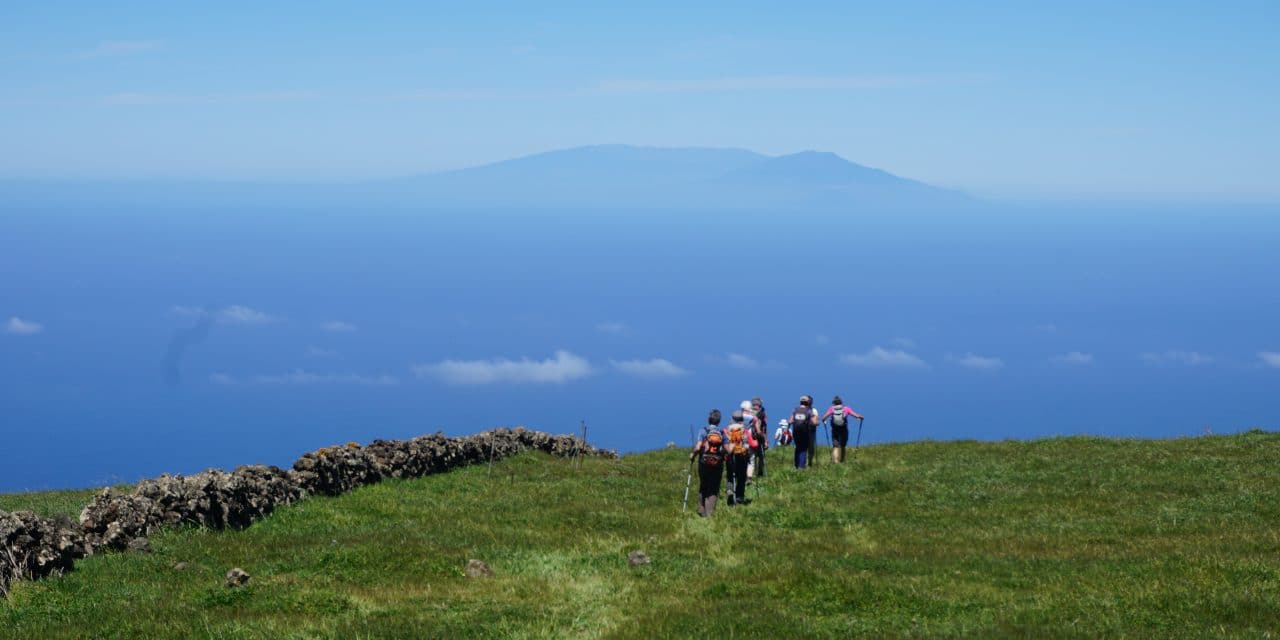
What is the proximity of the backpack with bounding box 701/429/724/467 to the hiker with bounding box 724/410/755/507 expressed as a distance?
297 millimetres

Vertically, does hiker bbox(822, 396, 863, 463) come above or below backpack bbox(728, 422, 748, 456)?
below

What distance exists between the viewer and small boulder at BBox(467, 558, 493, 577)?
22172 mm

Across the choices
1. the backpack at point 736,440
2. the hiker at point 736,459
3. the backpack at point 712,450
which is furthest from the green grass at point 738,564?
the backpack at point 736,440

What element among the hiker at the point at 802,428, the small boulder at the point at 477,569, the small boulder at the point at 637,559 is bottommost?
the small boulder at the point at 477,569

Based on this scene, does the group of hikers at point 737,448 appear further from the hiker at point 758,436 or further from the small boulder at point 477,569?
the small boulder at point 477,569

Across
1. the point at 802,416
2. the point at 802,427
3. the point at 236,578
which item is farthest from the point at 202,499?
the point at 802,427

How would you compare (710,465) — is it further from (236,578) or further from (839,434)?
(236,578)

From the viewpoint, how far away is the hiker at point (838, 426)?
41.6 meters

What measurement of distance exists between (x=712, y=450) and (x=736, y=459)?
1.31 meters

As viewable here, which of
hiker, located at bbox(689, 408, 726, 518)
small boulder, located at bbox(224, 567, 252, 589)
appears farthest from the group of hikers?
small boulder, located at bbox(224, 567, 252, 589)

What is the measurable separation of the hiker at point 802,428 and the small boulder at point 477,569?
1959cm

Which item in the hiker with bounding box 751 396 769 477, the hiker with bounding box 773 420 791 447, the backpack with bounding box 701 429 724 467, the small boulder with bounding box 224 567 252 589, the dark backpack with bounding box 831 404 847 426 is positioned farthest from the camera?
the hiker with bounding box 773 420 791 447

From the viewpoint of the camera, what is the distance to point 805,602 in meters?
19.2

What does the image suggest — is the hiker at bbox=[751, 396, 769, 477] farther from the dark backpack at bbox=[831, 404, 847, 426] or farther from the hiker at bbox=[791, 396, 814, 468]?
the dark backpack at bbox=[831, 404, 847, 426]
